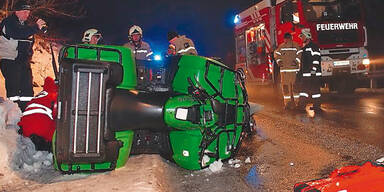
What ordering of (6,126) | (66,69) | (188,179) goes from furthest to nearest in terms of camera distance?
1. (6,126)
2. (188,179)
3. (66,69)

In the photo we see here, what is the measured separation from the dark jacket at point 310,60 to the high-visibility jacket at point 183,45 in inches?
115

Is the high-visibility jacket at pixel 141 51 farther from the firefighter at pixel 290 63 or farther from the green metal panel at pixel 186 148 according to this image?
the firefighter at pixel 290 63

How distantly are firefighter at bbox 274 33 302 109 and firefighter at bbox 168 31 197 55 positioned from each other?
277 cm

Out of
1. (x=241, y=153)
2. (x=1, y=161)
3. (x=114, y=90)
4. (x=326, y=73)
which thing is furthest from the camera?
(x=326, y=73)

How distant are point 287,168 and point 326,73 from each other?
690cm

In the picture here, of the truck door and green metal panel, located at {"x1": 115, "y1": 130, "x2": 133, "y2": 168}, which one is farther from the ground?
the truck door

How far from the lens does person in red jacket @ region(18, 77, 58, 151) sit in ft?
11.3

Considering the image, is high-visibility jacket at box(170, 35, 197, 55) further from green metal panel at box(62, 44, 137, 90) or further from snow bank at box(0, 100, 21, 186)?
green metal panel at box(62, 44, 137, 90)

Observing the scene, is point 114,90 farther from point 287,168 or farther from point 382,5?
point 382,5

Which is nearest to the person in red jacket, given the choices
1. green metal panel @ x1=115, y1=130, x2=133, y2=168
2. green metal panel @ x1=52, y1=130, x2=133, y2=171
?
green metal panel @ x1=52, y1=130, x2=133, y2=171

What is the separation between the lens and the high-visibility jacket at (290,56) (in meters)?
8.32

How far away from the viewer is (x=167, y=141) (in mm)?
3555

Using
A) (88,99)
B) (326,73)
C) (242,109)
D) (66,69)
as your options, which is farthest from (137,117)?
(326,73)

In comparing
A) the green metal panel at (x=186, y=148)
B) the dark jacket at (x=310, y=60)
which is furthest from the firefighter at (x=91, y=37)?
the dark jacket at (x=310, y=60)
